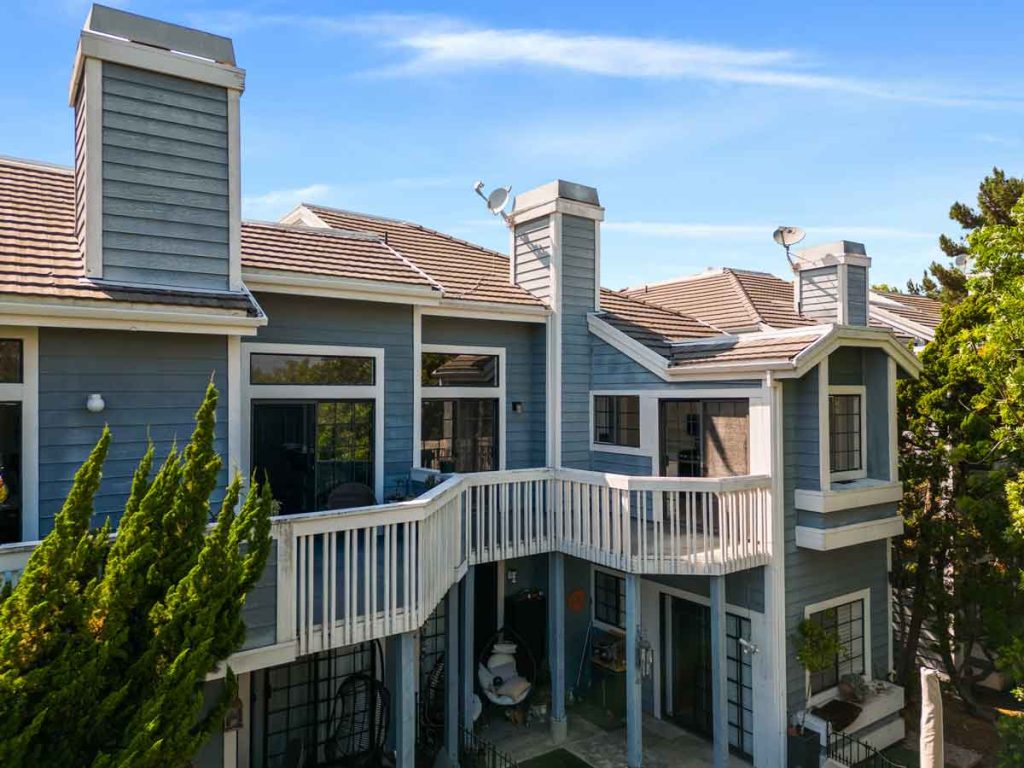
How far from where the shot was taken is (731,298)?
486 inches

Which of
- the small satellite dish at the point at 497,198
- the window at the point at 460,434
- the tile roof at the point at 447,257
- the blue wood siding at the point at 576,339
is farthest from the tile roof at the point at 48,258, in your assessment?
the small satellite dish at the point at 497,198

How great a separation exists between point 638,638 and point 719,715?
120 cm

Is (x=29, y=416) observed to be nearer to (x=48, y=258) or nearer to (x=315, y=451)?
(x=48, y=258)

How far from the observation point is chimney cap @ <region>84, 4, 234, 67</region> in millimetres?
5492

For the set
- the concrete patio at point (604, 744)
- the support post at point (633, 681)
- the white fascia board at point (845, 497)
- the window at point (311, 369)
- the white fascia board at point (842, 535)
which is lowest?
the concrete patio at point (604, 744)

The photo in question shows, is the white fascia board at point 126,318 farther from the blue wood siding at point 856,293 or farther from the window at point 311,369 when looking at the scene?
the blue wood siding at point 856,293

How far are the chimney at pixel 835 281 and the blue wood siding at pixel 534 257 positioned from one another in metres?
6.22

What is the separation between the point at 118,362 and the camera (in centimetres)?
529

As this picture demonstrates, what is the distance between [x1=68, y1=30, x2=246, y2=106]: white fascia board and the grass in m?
8.30

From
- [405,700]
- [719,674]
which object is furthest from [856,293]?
[405,700]

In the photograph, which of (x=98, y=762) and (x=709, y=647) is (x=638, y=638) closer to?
(x=709, y=647)

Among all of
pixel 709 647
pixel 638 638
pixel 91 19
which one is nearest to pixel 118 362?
pixel 91 19

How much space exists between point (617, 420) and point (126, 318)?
20.7 feet

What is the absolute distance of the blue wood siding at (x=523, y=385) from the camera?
906cm
